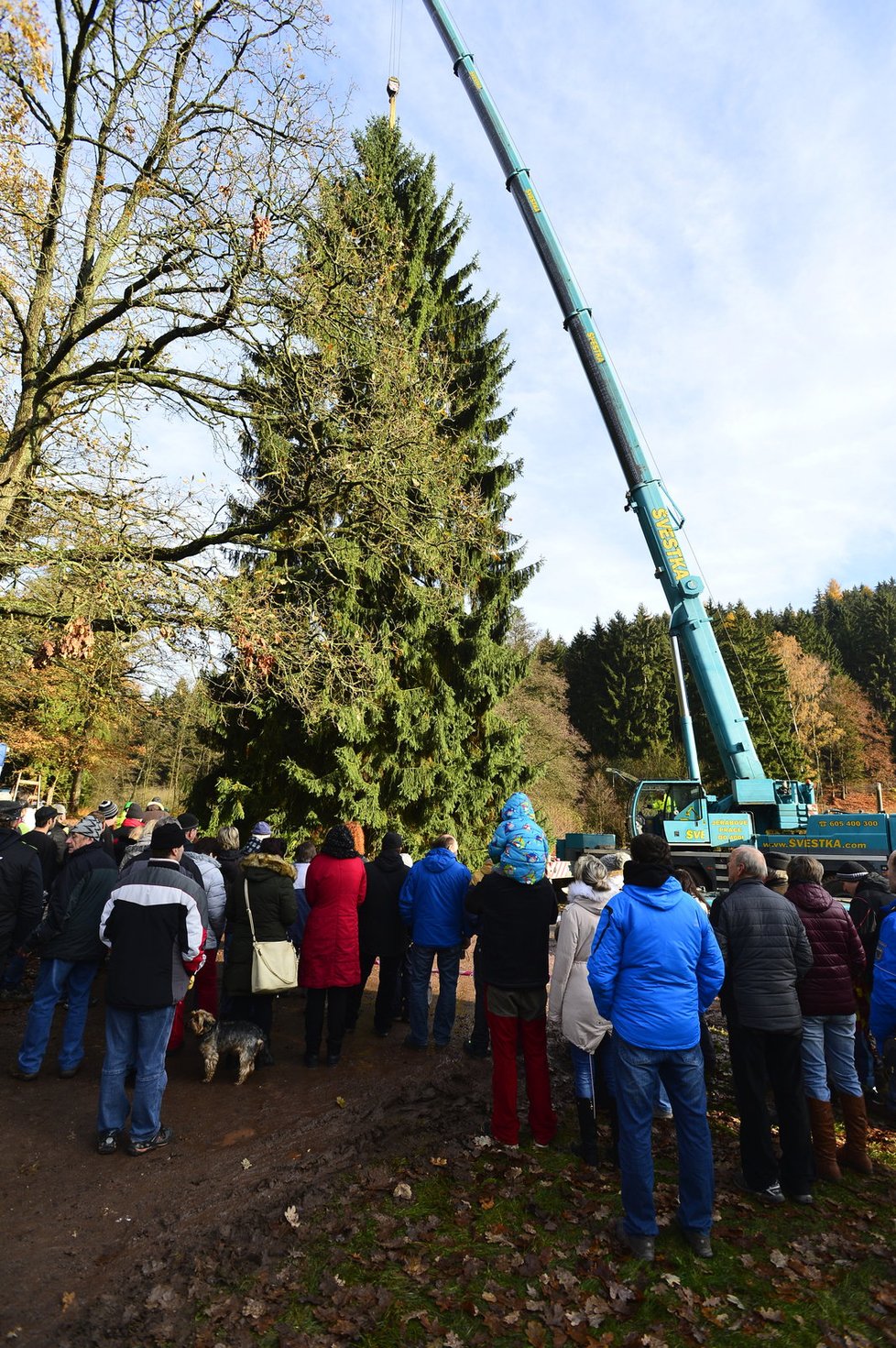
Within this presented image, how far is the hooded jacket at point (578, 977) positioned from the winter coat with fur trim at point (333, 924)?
6.57 feet

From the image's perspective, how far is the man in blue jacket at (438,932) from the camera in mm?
6559

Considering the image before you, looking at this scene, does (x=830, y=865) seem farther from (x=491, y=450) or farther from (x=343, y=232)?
(x=343, y=232)

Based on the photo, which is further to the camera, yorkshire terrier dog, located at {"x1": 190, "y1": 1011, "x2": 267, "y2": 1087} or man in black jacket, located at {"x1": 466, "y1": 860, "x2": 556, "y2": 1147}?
yorkshire terrier dog, located at {"x1": 190, "y1": 1011, "x2": 267, "y2": 1087}

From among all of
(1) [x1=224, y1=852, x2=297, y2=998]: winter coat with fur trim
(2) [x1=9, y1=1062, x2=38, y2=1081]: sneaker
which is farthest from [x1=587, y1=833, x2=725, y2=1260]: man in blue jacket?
(2) [x1=9, y1=1062, x2=38, y2=1081]: sneaker

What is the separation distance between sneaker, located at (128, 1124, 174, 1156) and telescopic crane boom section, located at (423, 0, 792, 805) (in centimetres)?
1113

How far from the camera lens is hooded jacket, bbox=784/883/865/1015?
4.64 metres

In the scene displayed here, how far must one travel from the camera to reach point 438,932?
654 centimetres

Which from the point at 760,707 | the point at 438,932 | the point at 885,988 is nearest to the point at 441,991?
the point at 438,932

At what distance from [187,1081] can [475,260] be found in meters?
18.4

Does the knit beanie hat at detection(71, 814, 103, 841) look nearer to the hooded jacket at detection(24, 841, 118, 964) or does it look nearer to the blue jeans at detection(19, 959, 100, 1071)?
the hooded jacket at detection(24, 841, 118, 964)

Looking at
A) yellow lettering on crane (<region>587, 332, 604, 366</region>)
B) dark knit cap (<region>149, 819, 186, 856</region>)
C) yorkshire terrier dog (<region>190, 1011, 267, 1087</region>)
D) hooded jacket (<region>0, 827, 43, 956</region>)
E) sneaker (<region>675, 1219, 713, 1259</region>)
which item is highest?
yellow lettering on crane (<region>587, 332, 604, 366</region>)

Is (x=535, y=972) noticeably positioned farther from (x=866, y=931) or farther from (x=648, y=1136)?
(x=866, y=931)

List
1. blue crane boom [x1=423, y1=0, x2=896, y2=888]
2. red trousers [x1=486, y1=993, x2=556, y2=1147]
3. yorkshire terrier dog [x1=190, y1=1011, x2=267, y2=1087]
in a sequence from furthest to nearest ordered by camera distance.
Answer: blue crane boom [x1=423, y1=0, x2=896, y2=888] < yorkshire terrier dog [x1=190, y1=1011, x2=267, y2=1087] < red trousers [x1=486, y1=993, x2=556, y2=1147]

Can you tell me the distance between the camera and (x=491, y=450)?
17234 millimetres
